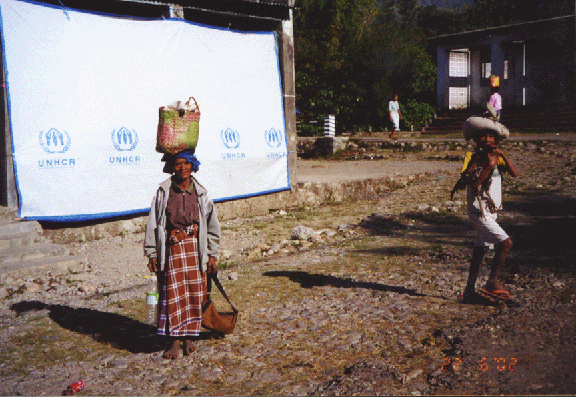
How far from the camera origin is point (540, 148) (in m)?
15.9

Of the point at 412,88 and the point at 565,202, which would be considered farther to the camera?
the point at 412,88

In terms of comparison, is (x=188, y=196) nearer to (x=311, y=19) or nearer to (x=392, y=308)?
(x=392, y=308)

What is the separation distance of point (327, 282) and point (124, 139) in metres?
3.88

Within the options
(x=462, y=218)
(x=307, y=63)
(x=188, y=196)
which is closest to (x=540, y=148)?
(x=462, y=218)

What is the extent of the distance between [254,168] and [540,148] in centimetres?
935

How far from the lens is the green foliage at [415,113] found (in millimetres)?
27078

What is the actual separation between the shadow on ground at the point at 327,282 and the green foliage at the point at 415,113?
70.6ft

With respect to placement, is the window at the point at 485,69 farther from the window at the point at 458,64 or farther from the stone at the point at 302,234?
the stone at the point at 302,234

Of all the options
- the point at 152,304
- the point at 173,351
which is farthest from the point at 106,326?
the point at 173,351

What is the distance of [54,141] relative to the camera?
757 centimetres

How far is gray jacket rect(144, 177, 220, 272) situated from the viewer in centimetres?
430

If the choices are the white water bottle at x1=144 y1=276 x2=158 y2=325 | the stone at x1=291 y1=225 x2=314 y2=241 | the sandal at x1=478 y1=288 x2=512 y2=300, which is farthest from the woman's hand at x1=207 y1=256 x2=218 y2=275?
the stone at x1=291 y1=225 x2=314 y2=241

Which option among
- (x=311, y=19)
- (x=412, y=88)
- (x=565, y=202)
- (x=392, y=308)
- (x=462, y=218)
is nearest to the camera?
(x=392, y=308)
